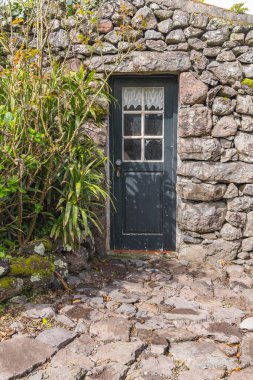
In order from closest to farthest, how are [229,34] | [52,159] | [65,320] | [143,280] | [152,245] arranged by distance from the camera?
[65,320] → [52,159] → [143,280] → [229,34] → [152,245]

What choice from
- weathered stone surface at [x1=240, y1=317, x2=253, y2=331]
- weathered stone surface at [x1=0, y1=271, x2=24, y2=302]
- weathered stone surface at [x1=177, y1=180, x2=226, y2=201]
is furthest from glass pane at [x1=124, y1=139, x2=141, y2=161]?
weathered stone surface at [x1=240, y1=317, x2=253, y2=331]

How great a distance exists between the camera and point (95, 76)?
4168 mm

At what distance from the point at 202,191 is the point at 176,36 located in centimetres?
166

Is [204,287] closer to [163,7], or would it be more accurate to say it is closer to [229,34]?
[229,34]

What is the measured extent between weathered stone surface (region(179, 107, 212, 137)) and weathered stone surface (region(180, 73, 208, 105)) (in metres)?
0.09

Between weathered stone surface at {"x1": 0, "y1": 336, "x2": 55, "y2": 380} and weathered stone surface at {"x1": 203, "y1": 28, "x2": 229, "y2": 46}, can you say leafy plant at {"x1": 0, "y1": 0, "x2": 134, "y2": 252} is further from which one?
weathered stone surface at {"x1": 0, "y1": 336, "x2": 55, "y2": 380}

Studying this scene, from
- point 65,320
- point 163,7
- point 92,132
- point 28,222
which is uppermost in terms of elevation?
point 163,7

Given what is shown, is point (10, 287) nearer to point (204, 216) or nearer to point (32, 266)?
point (32, 266)

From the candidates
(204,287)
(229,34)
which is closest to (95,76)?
(229,34)

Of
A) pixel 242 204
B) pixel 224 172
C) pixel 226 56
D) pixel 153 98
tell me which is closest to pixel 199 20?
pixel 226 56

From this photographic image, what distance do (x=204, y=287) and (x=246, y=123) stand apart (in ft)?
5.78

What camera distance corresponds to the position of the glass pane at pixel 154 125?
14.5 feet

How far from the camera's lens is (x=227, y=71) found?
4.01m

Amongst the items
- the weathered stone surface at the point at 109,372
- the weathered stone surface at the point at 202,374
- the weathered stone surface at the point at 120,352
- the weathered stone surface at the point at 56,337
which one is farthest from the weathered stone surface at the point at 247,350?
the weathered stone surface at the point at 56,337
